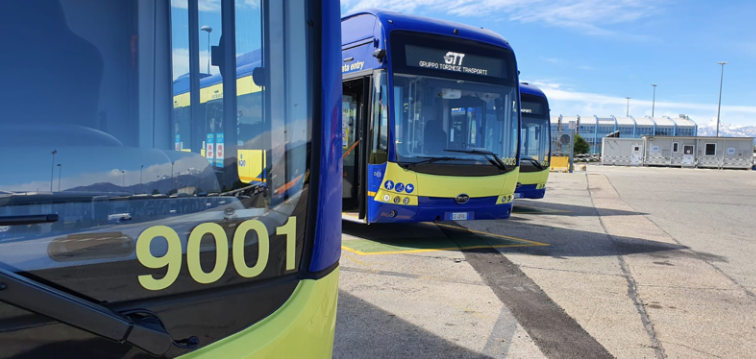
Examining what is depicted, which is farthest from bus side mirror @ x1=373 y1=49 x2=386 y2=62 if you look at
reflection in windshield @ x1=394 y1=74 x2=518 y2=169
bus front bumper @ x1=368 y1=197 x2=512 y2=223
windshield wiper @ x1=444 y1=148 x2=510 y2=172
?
bus front bumper @ x1=368 y1=197 x2=512 y2=223

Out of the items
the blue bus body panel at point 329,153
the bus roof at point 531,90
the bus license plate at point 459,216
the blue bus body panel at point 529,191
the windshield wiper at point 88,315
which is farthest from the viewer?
the bus roof at point 531,90

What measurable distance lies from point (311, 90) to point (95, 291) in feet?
3.59

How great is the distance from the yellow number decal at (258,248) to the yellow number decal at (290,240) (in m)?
0.09

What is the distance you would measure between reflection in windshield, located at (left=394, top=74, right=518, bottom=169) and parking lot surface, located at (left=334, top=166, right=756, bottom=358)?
1521 mm

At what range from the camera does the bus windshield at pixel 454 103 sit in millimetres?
7824

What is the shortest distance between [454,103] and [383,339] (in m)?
4.79

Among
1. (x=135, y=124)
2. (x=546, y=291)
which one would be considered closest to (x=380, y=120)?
(x=546, y=291)

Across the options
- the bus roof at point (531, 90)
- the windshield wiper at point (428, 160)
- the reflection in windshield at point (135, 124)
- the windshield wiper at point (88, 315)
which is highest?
the bus roof at point (531, 90)

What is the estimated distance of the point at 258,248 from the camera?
200 centimetres

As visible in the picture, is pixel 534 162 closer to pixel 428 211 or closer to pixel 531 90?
pixel 531 90

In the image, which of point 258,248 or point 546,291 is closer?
point 258,248

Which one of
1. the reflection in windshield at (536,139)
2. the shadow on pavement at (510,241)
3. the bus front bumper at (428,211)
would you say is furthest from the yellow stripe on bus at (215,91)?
the reflection in windshield at (536,139)

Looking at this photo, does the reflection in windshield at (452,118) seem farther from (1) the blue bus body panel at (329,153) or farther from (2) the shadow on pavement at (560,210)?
(1) the blue bus body panel at (329,153)

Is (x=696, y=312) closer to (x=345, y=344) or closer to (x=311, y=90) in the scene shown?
(x=345, y=344)
